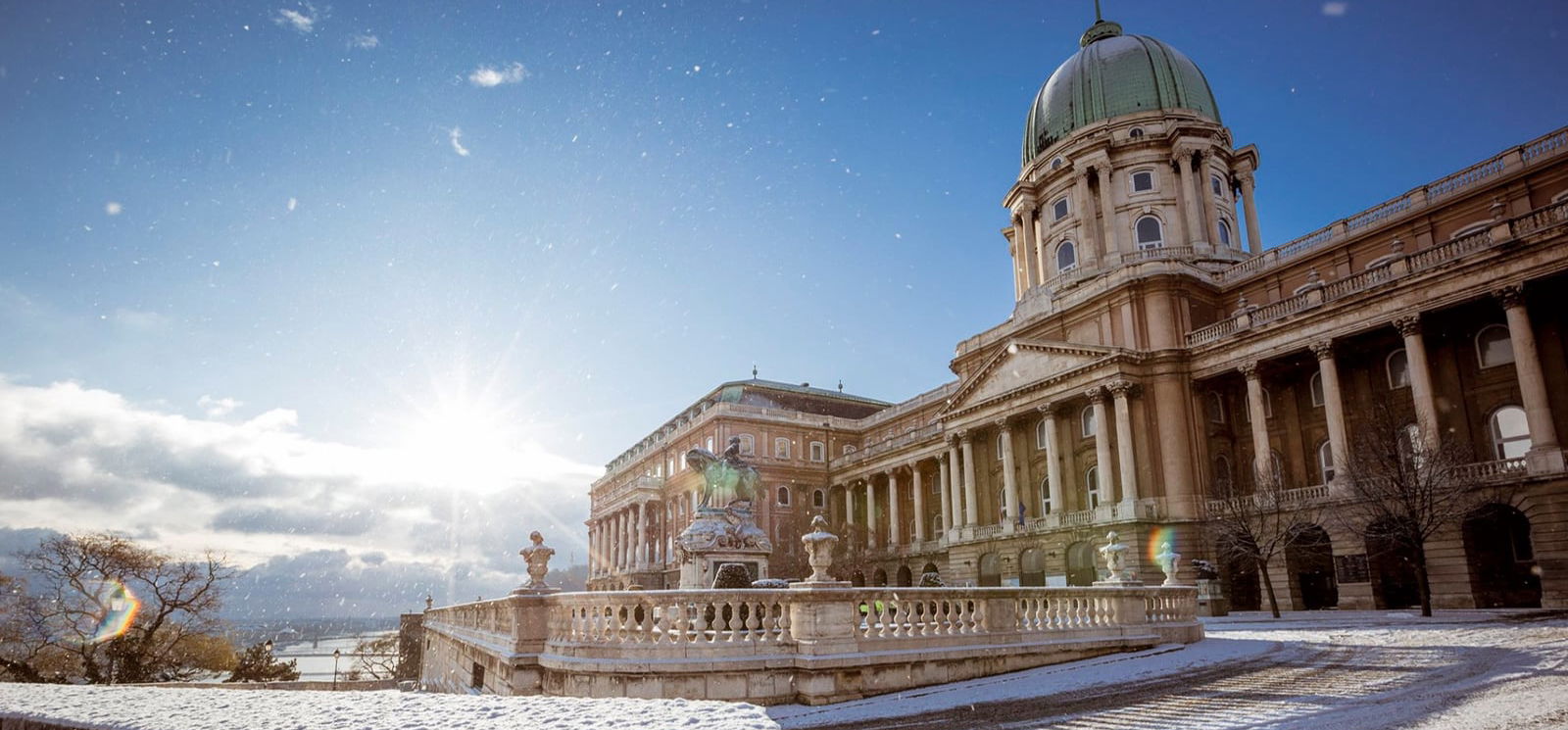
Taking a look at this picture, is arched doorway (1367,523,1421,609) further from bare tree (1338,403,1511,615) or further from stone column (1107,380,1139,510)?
stone column (1107,380,1139,510)

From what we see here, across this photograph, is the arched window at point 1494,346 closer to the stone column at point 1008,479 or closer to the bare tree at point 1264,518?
the bare tree at point 1264,518

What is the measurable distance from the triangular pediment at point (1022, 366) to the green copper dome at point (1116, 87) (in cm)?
2152

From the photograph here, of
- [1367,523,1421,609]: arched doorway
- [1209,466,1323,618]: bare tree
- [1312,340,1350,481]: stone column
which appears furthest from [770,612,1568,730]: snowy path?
[1312,340,1350,481]: stone column

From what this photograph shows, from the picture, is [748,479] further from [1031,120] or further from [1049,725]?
[1031,120]

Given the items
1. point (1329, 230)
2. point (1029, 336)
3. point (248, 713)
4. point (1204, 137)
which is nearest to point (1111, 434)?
point (1029, 336)

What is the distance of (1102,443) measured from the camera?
138ft

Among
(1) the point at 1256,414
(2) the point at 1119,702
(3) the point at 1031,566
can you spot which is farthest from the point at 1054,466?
(2) the point at 1119,702

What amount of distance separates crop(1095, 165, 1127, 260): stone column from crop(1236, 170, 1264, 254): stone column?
9.26 meters

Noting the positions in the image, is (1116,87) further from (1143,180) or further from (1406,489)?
(1406,489)

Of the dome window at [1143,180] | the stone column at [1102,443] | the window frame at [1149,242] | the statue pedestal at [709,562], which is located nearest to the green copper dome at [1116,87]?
the dome window at [1143,180]

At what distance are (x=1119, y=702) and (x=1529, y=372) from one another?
29078 mm

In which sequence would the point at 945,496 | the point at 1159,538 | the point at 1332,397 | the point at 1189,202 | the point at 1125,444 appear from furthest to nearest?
1. the point at 945,496
2. the point at 1189,202
3. the point at 1125,444
4. the point at 1159,538
5. the point at 1332,397

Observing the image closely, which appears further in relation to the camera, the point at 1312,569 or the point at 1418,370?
the point at 1312,569

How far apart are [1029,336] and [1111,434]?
9767mm
